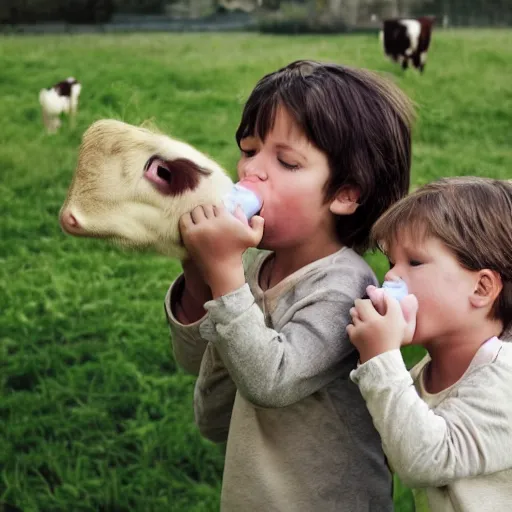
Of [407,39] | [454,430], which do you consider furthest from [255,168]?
[407,39]

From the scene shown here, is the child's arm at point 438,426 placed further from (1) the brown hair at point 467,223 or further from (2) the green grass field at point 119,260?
(2) the green grass field at point 119,260

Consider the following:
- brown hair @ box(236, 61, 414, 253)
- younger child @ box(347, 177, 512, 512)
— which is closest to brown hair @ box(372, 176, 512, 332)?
younger child @ box(347, 177, 512, 512)

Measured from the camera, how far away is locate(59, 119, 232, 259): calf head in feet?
4.74

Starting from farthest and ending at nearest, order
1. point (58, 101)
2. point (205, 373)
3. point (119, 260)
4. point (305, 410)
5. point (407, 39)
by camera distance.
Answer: point (407, 39), point (58, 101), point (119, 260), point (205, 373), point (305, 410)

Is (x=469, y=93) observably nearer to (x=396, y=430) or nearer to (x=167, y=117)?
(x=167, y=117)

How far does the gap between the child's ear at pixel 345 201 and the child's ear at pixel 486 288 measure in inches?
10.0

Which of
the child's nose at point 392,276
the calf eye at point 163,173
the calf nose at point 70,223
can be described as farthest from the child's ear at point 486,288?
the calf nose at point 70,223

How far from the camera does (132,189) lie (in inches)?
56.9

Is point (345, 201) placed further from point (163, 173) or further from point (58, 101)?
point (58, 101)

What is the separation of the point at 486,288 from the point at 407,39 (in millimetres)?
4248

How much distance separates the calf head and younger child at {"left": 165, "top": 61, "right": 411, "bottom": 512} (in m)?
0.04

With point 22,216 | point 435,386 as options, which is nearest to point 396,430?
point 435,386

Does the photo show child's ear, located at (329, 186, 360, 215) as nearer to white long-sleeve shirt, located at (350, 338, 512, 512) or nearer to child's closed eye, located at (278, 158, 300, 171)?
child's closed eye, located at (278, 158, 300, 171)

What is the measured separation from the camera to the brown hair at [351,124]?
153 centimetres
